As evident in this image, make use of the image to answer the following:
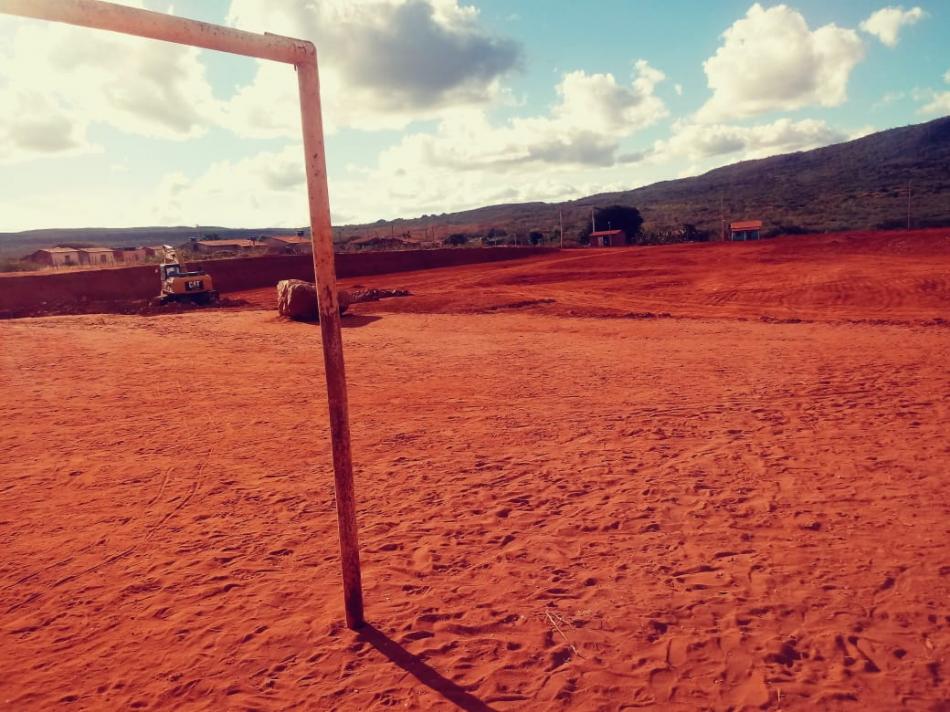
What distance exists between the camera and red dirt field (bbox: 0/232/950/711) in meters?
3.56

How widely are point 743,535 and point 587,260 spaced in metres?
28.2

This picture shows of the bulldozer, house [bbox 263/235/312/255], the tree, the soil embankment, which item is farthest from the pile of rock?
the tree

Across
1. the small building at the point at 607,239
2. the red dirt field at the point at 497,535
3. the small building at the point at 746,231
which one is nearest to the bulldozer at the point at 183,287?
the red dirt field at the point at 497,535

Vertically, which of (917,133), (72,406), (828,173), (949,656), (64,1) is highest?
(917,133)

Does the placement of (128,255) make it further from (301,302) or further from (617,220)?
(301,302)

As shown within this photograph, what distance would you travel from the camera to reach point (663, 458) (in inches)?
263

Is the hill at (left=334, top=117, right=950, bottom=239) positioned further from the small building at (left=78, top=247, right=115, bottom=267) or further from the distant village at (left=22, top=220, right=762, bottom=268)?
the small building at (left=78, top=247, right=115, bottom=267)

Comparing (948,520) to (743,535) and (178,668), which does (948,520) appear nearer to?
(743,535)

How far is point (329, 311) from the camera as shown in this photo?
362cm

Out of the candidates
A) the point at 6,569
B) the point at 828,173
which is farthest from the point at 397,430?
the point at 828,173

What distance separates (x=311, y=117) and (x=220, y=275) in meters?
32.9

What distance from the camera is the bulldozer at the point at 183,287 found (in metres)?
24.8

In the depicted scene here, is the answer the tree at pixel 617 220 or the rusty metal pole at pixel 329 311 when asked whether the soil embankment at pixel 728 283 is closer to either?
the rusty metal pole at pixel 329 311

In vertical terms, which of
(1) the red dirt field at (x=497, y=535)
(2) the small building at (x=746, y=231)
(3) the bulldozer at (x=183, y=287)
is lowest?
(1) the red dirt field at (x=497, y=535)
